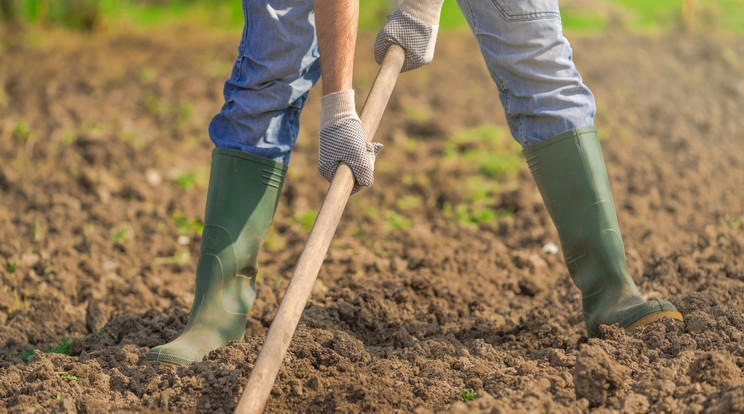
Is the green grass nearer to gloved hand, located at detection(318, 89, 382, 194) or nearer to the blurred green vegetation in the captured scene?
gloved hand, located at detection(318, 89, 382, 194)

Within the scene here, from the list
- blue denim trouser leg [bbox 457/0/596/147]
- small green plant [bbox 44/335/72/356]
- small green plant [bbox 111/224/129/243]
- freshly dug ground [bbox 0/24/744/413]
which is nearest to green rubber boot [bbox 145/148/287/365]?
freshly dug ground [bbox 0/24/744/413]

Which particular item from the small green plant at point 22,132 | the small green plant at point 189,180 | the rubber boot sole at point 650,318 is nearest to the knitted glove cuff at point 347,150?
the rubber boot sole at point 650,318

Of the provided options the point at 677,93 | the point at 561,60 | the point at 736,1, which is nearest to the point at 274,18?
the point at 561,60

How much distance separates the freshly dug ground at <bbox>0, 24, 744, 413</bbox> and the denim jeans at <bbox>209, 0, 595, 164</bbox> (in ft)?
2.17

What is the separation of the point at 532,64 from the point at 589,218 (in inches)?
20.4

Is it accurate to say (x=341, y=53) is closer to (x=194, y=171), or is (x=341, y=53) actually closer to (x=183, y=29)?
(x=194, y=171)

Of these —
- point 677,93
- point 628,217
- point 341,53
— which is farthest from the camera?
point 677,93

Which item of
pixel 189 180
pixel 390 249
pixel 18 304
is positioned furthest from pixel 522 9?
pixel 189 180

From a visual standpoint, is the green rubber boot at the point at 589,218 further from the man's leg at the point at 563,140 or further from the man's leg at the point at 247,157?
the man's leg at the point at 247,157

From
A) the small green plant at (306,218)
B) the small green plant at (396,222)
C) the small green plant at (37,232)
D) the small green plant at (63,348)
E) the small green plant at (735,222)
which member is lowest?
the small green plant at (735,222)

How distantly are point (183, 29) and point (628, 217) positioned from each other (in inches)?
251

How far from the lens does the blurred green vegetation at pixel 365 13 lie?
312 inches

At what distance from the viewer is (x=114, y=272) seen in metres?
3.36

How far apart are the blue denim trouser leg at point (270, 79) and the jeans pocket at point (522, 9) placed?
595mm
